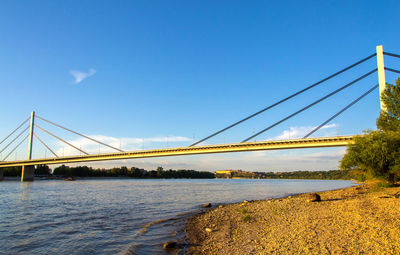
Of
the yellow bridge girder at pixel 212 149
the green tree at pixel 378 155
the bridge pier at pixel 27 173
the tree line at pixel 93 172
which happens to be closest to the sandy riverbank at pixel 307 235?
the green tree at pixel 378 155

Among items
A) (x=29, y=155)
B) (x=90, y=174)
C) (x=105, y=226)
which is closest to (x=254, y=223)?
(x=105, y=226)

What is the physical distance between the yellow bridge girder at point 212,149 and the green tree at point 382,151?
4.78 metres

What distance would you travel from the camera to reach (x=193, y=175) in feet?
549

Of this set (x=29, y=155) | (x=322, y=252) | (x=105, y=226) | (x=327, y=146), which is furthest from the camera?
(x=29, y=155)

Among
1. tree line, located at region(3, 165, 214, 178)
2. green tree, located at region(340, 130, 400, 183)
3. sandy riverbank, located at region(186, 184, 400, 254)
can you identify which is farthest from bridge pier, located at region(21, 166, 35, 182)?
green tree, located at region(340, 130, 400, 183)

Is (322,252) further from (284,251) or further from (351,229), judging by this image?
(351,229)

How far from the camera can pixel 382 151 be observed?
20688mm

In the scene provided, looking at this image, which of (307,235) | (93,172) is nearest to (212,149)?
(307,235)

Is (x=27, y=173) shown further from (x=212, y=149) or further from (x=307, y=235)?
(x=307, y=235)

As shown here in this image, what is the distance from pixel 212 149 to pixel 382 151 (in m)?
35.7

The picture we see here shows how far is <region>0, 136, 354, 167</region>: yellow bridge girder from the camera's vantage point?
41.6 m

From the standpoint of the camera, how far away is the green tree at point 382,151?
20672 millimetres

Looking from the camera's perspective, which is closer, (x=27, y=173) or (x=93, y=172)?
(x=27, y=173)

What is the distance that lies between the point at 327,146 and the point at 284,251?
4083 cm
